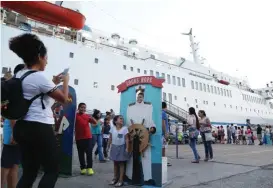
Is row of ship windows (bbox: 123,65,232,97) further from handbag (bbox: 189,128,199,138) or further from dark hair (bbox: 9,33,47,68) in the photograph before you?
dark hair (bbox: 9,33,47,68)

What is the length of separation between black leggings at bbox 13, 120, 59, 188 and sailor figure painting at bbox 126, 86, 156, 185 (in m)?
2.48

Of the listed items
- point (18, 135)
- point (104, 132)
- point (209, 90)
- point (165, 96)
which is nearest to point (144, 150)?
point (18, 135)

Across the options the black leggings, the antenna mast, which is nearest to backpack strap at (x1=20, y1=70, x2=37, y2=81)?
the black leggings

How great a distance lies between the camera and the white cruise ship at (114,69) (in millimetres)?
15516

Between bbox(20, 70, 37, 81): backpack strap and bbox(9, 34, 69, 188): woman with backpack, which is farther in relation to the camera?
bbox(20, 70, 37, 81): backpack strap

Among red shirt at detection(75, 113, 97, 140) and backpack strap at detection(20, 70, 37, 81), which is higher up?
backpack strap at detection(20, 70, 37, 81)

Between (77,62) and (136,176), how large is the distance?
43.7 ft

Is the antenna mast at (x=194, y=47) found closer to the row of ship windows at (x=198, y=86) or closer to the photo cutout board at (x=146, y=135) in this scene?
the row of ship windows at (x=198, y=86)

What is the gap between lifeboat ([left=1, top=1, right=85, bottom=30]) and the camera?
44.9 feet

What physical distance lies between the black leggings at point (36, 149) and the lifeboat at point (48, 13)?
13.2m

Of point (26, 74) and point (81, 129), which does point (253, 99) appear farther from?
point (26, 74)

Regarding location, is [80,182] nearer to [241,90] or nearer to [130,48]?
[130,48]

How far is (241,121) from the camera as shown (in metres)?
32.0

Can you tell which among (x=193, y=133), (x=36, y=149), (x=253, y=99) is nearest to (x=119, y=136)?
(x=36, y=149)
